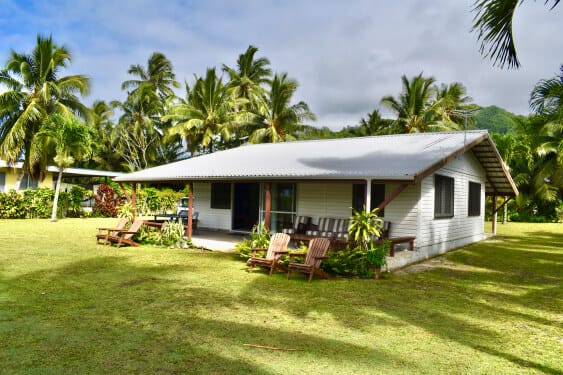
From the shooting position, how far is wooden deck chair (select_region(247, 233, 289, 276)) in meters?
9.25

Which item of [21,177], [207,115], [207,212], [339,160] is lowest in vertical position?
[207,212]

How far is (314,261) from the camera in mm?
8820

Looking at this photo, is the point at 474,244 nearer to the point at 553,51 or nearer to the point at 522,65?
the point at 553,51

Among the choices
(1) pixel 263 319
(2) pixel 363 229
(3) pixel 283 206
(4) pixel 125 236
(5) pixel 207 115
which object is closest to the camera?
(1) pixel 263 319

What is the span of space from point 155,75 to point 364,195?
32748 millimetres

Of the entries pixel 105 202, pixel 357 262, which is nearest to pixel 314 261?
pixel 357 262

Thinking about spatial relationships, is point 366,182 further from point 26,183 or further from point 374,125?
point 374,125

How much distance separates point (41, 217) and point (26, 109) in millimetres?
6749

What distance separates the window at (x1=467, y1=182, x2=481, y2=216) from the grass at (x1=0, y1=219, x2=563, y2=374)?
5512 millimetres

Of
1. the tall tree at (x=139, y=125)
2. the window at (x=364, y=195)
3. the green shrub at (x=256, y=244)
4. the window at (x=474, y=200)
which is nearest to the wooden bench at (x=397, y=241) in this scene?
the window at (x=364, y=195)

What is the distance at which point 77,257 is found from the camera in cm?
1088

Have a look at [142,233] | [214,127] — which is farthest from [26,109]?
[142,233]

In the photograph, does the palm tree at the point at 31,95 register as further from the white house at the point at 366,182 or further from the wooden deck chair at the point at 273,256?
the wooden deck chair at the point at 273,256

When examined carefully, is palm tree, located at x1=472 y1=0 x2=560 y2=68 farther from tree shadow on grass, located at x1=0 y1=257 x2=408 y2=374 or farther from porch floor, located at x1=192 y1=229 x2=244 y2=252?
porch floor, located at x1=192 y1=229 x2=244 y2=252
